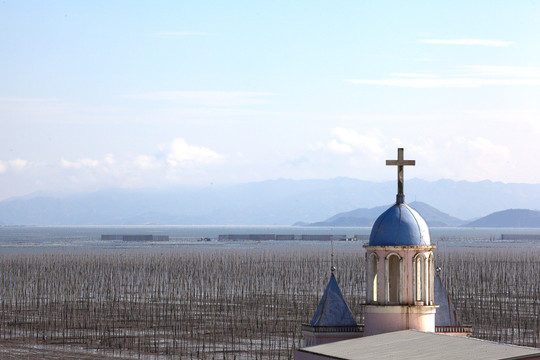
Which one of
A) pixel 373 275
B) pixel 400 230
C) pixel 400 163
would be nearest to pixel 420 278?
pixel 373 275

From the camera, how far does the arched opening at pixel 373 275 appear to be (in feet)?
121

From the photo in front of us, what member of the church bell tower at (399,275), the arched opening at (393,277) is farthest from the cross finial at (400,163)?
the arched opening at (393,277)

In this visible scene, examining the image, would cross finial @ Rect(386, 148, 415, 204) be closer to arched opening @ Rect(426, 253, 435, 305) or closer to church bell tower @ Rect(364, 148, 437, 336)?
church bell tower @ Rect(364, 148, 437, 336)

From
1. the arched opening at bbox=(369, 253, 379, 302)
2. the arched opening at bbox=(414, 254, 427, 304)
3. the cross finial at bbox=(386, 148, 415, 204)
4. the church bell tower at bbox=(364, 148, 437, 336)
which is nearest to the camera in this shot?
the church bell tower at bbox=(364, 148, 437, 336)

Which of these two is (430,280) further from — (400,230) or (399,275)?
(400,230)

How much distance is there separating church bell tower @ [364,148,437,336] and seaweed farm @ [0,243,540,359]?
2550mm

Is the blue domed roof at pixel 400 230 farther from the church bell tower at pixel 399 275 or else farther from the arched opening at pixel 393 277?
the arched opening at pixel 393 277

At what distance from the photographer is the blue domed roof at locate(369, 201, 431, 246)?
36594 mm

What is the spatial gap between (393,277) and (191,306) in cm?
4659

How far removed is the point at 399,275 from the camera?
121ft

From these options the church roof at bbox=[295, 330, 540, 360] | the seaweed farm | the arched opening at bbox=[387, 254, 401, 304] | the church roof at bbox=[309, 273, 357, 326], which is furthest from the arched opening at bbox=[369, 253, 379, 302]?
the seaweed farm

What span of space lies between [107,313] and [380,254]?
144 feet

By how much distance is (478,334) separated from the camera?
66.1m

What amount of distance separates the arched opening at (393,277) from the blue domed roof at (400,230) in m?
0.61
